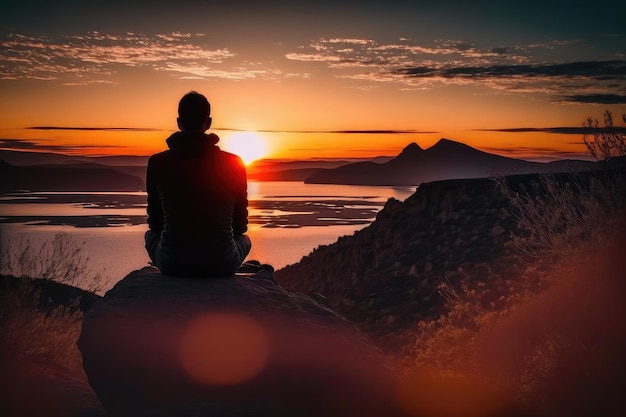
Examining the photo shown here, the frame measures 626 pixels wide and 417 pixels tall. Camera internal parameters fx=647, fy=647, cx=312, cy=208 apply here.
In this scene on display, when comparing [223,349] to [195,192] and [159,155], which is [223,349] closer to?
[195,192]

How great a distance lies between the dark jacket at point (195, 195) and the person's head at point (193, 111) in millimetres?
91

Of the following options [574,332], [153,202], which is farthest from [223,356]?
[574,332]

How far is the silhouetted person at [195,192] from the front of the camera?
5.70m

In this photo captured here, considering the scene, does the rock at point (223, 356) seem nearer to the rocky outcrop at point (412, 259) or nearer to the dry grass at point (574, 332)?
the dry grass at point (574, 332)

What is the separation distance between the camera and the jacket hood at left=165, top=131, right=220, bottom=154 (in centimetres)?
575

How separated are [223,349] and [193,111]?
2.13 metres

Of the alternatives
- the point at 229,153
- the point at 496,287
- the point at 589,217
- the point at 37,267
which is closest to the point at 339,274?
the point at 496,287

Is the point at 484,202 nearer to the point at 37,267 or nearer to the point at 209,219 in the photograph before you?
the point at 37,267

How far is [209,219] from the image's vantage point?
18.7 ft

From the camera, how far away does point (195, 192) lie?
5.70m

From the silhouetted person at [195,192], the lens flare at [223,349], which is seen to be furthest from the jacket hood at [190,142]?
the lens flare at [223,349]

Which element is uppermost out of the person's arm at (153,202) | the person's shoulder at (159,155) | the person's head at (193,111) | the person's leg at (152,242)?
the person's head at (193,111)

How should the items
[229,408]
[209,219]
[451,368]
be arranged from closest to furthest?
[229,408] < [209,219] < [451,368]

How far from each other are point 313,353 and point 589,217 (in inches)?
227
